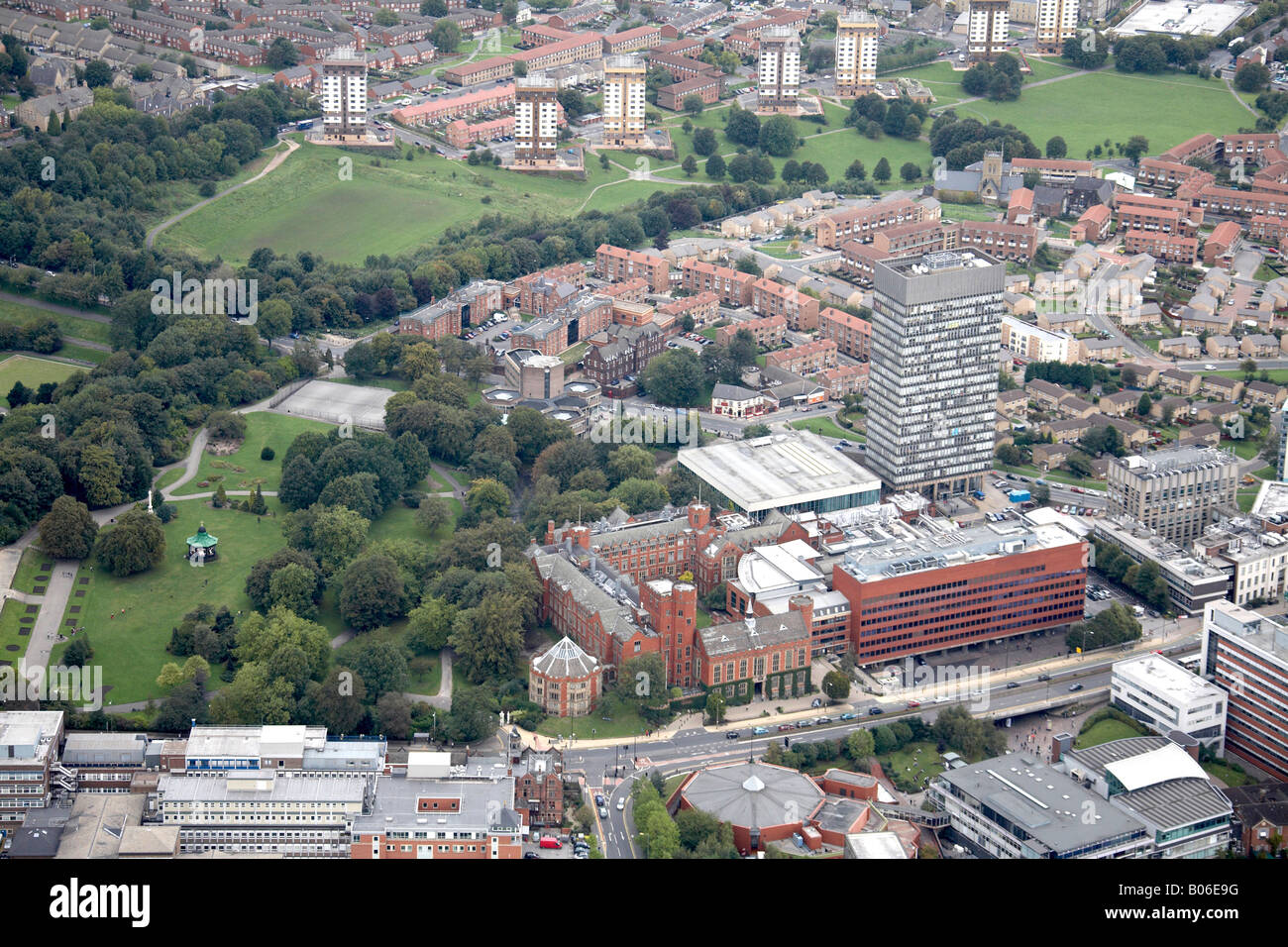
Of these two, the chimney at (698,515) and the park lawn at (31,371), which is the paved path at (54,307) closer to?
the park lawn at (31,371)

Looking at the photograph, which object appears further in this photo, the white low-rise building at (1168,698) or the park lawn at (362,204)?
the park lawn at (362,204)

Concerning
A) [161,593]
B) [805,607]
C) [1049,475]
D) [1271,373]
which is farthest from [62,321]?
[1271,373]

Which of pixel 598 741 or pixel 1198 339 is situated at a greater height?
pixel 1198 339

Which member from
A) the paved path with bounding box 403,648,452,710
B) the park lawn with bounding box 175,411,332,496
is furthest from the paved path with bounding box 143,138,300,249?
the paved path with bounding box 403,648,452,710

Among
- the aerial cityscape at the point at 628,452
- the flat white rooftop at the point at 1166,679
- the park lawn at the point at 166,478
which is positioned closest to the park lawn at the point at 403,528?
the aerial cityscape at the point at 628,452

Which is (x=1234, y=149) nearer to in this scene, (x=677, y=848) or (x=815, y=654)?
(x=815, y=654)

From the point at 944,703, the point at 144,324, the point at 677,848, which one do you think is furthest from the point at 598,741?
the point at 144,324

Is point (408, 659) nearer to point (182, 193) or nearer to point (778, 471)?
point (778, 471)
